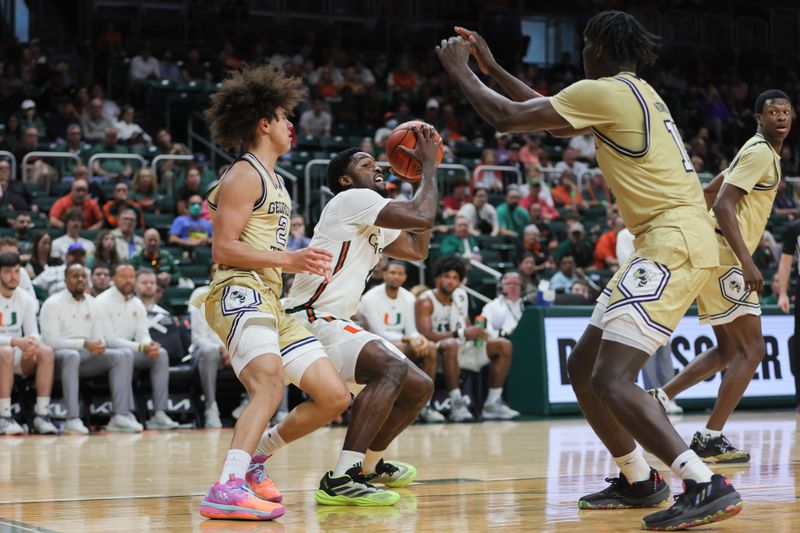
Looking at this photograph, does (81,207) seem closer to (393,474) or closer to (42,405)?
(42,405)

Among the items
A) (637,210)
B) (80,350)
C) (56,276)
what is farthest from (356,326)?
(56,276)

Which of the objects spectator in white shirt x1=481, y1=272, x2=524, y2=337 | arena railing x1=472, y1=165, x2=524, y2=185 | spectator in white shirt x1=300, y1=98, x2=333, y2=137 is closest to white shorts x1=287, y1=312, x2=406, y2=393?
spectator in white shirt x1=481, y1=272, x2=524, y2=337

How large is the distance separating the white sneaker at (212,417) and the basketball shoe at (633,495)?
6.58 m

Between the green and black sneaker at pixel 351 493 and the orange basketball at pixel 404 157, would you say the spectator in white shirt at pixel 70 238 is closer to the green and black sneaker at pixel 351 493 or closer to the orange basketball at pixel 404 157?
the orange basketball at pixel 404 157

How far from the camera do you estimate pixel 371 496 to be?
538 centimetres

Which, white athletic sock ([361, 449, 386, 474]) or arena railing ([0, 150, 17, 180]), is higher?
arena railing ([0, 150, 17, 180])

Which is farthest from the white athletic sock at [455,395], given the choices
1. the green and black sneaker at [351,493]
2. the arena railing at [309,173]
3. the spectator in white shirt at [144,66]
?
the spectator in white shirt at [144,66]

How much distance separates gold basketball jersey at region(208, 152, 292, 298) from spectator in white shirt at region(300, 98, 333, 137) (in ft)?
42.4

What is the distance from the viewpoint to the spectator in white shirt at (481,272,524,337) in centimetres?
1287

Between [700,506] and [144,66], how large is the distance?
1531 centimetres

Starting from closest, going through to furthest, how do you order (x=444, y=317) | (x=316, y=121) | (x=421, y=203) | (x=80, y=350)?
(x=421, y=203) < (x=80, y=350) < (x=444, y=317) < (x=316, y=121)

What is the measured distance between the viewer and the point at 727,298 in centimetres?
715

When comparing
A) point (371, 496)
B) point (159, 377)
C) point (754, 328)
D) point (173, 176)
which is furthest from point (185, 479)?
point (173, 176)

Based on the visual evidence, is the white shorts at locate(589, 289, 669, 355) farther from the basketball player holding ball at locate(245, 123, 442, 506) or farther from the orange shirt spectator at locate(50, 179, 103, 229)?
the orange shirt spectator at locate(50, 179, 103, 229)
